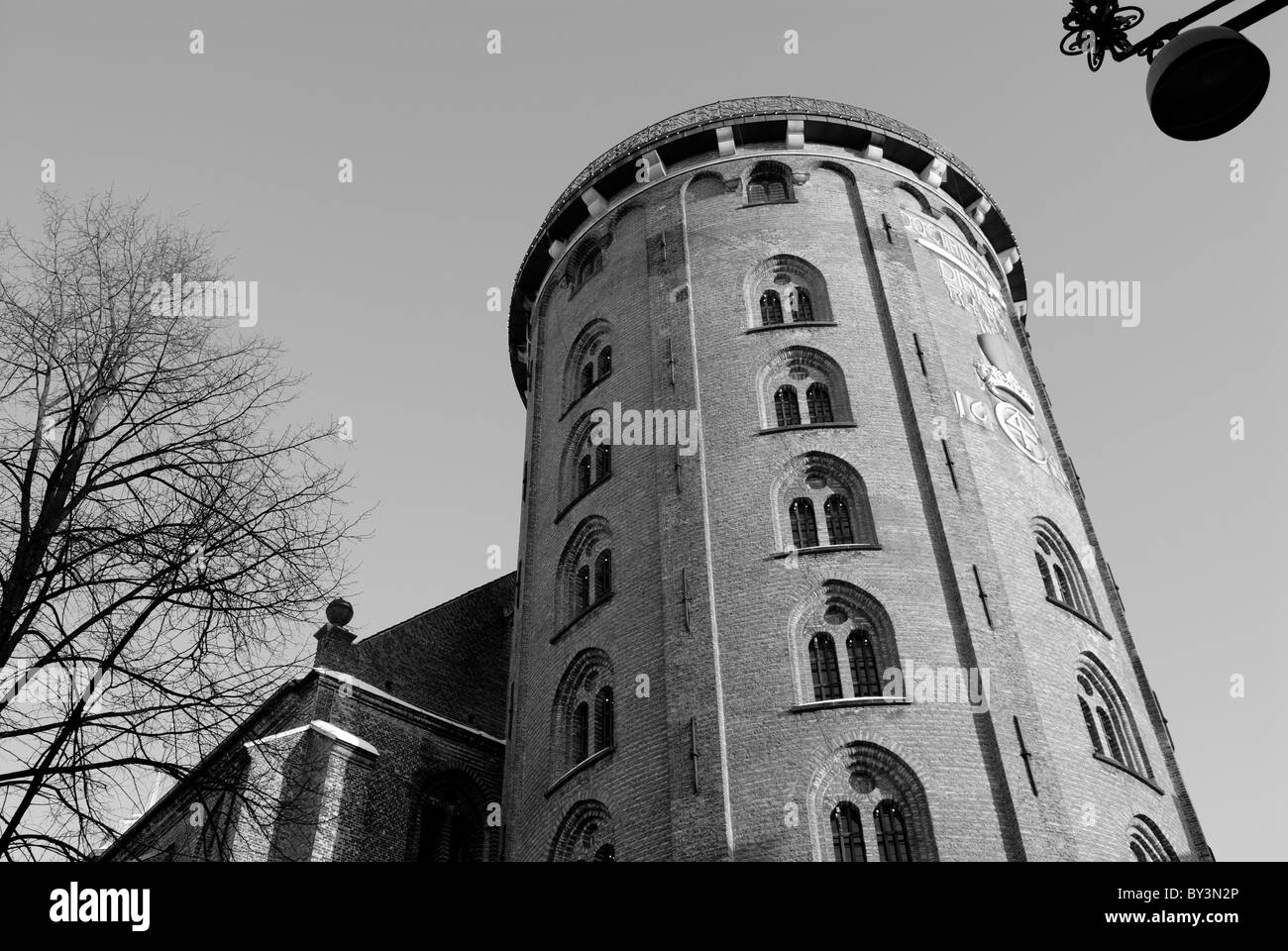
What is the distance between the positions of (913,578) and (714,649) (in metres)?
3.55

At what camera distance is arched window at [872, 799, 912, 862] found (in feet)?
56.7

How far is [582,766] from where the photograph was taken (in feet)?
66.3

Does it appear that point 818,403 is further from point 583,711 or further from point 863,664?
point 583,711

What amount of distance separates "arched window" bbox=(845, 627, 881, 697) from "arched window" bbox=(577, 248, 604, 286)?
14.1 m

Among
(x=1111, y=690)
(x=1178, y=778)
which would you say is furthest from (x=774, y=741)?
(x=1178, y=778)

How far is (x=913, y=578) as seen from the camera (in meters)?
20.3

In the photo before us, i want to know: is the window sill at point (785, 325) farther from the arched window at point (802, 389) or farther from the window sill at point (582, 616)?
the window sill at point (582, 616)

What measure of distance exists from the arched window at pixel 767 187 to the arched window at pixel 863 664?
1277 cm

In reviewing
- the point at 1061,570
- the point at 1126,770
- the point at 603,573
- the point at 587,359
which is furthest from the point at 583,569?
the point at 1126,770

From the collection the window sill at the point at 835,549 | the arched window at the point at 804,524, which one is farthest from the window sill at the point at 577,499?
the window sill at the point at 835,549

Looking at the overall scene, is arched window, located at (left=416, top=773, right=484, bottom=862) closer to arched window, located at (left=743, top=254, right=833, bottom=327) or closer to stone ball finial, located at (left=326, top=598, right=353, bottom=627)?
stone ball finial, located at (left=326, top=598, right=353, bottom=627)
